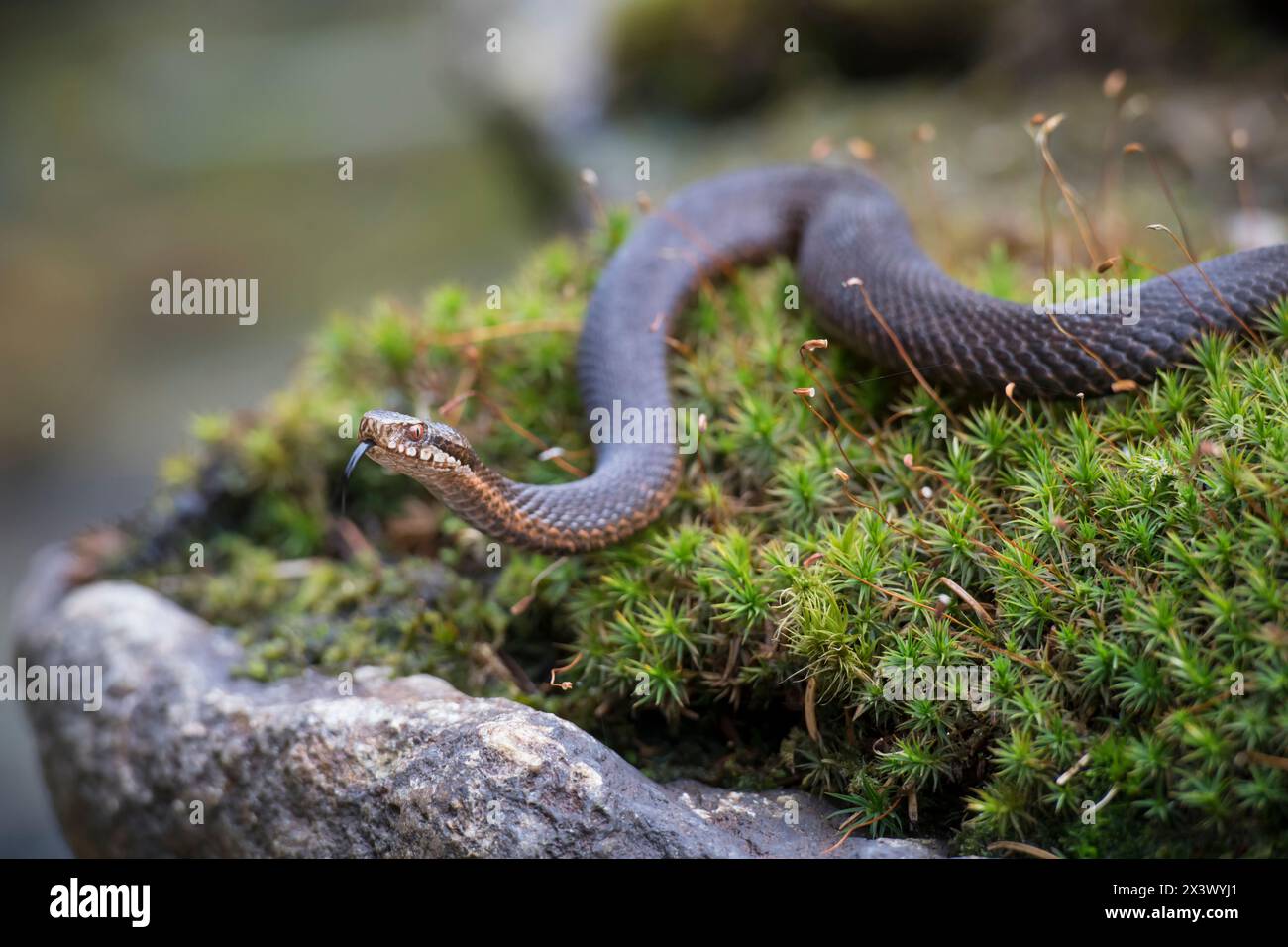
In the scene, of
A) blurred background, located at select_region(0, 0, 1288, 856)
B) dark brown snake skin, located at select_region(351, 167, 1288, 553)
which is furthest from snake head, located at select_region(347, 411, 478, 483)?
blurred background, located at select_region(0, 0, 1288, 856)

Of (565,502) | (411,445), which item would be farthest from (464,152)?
(411,445)

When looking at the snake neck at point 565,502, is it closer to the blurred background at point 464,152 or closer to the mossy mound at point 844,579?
the mossy mound at point 844,579

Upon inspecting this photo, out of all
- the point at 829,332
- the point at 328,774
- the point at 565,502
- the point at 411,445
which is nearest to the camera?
the point at 411,445

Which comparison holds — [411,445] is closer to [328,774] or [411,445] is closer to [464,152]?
[328,774]

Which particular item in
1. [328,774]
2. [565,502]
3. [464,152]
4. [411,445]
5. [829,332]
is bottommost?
[328,774]

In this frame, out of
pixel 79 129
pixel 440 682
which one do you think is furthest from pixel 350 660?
pixel 79 129

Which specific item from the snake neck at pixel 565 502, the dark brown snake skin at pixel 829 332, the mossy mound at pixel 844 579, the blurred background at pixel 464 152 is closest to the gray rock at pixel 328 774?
the mossy mound at pixel 844 579
